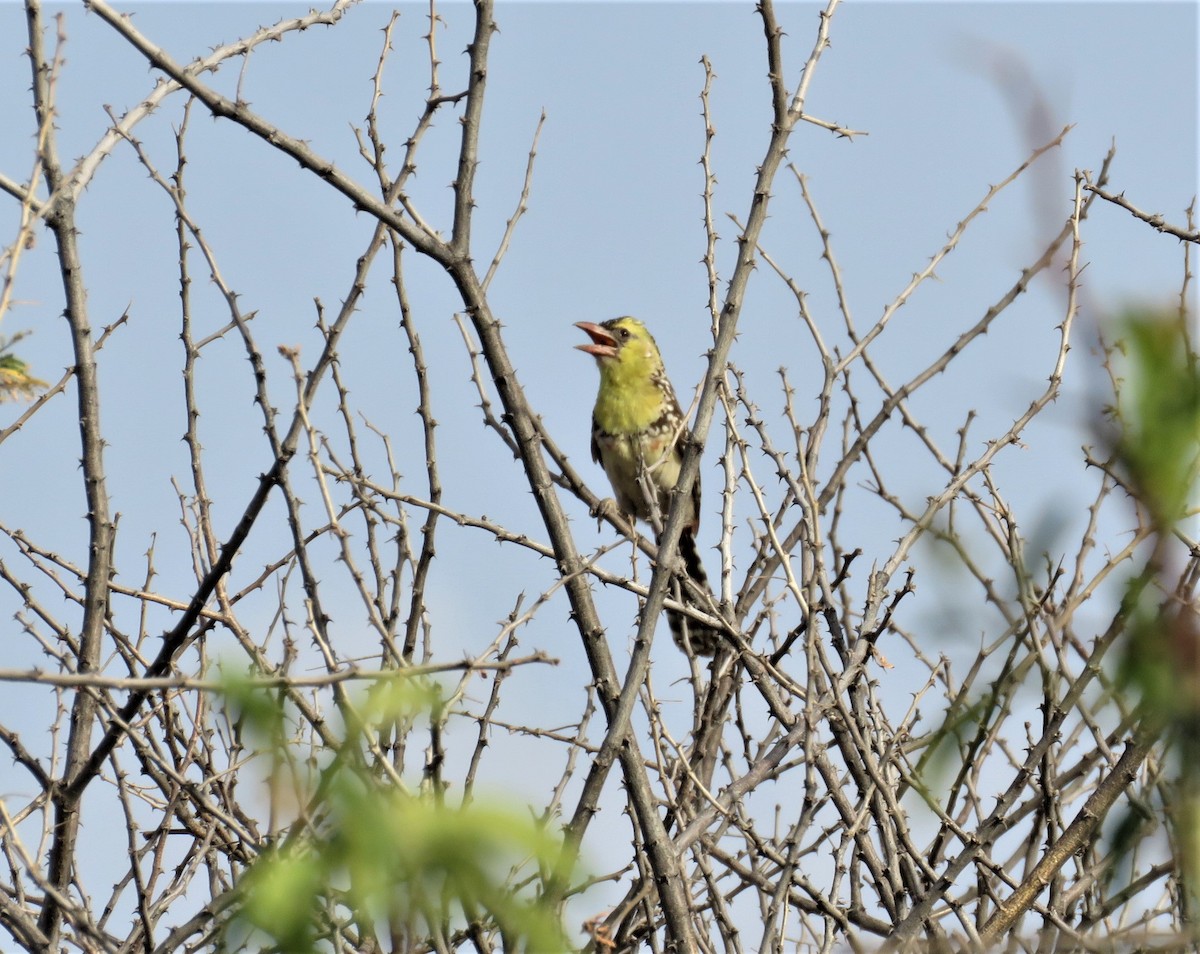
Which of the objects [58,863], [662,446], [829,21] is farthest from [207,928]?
[662,446]

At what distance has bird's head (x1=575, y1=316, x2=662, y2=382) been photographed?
9.50 meters

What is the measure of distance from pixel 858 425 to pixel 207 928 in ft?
10.6

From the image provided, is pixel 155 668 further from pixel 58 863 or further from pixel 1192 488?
pixel 1192 488

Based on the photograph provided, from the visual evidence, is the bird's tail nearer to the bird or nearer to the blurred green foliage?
the bird

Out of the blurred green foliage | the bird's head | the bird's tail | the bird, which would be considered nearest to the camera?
the blurred green foliage

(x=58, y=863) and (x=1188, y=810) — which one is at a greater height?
(x=58, y=863)

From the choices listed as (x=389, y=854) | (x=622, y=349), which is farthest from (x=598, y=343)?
(x=389, y=854)

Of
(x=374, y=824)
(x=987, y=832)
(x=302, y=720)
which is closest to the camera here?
(x=374, y=824)

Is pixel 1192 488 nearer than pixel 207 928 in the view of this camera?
Yes

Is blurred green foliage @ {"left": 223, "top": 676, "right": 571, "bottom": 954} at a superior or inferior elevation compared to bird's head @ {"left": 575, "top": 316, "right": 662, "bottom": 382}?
inferior

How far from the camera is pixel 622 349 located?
9.57m

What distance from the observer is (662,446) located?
9336 millimetres

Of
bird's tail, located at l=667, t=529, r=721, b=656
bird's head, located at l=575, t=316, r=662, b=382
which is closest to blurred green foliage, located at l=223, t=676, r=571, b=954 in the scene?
bird's tail, located at l=667, t=529, r=721, b=656

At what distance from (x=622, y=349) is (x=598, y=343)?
0.17 meters
